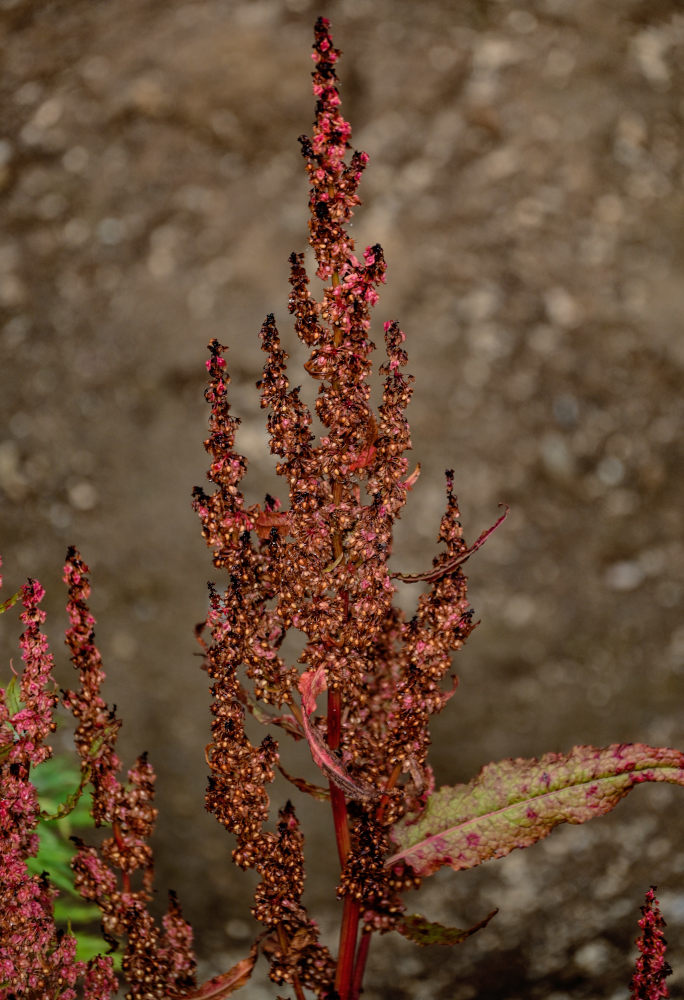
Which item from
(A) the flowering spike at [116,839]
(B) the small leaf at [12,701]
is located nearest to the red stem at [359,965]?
(A) the flowering spike at [116,839]

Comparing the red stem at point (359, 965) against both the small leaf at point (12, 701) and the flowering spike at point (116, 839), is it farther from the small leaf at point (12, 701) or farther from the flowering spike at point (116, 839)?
the small leaf at point (12, 701)

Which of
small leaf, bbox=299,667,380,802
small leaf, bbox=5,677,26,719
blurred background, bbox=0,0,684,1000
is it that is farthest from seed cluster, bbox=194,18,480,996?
blurred background, bbox=0,0,684,1000

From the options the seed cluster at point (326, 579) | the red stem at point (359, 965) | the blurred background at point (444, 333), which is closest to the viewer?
the seed cluster at point (326, 579)

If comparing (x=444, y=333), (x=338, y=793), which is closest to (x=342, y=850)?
(x=338, y=793)

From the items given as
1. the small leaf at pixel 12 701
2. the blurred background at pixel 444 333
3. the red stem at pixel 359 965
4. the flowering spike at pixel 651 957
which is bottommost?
the flowering spike at pixel 651 957

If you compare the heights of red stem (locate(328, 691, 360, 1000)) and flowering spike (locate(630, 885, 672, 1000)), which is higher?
red stem (locate(328, 691, 360, 1000))

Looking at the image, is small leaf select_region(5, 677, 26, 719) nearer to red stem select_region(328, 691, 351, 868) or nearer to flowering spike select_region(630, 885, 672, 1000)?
red stem select_region(328, 691, 351, 868)

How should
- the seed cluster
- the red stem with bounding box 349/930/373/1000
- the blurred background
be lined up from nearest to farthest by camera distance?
the seed cluster < the red stem with bounding box 349/930/373/1000 < the blurred background

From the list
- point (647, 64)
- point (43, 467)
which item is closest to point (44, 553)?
point (43, 467)
